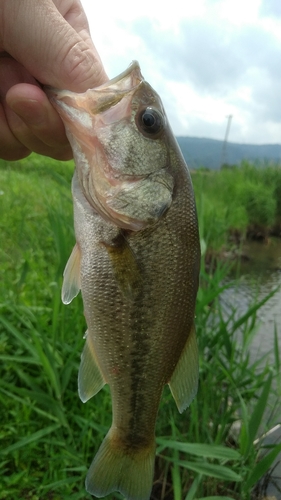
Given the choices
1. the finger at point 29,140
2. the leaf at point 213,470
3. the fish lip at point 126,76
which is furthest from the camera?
the leaf at point 213,470

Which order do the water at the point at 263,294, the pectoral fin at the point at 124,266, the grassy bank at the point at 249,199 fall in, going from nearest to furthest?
the pectoral fin at the point at 124,266, the water at the point at 263,294, the grassy bank at the point at 249,199

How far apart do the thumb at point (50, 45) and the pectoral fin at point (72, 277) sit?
694 millimetres

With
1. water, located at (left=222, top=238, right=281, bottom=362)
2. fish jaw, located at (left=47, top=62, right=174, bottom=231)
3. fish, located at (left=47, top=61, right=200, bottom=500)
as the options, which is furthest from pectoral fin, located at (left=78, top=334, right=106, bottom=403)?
water, located at (left=222, top=238, right=281, bottom=362)

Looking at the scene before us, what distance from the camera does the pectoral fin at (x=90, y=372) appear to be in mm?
1835

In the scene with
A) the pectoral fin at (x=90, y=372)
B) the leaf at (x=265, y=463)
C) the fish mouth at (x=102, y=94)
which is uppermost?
the fish mouth at (x=102, y=94)

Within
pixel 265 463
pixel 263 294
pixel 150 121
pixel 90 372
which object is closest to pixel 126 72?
pixel 150 121

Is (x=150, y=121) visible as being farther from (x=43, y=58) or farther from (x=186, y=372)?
(x=186, y=372)

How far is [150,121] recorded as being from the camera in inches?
71.5

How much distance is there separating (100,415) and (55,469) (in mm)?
396

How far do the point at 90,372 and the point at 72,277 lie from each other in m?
0.38

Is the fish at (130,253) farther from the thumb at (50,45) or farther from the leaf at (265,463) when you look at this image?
the leaf at (265,463)

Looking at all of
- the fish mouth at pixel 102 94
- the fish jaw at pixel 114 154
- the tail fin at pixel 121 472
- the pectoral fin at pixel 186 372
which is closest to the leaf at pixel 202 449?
the tail fin at pixel 121 472

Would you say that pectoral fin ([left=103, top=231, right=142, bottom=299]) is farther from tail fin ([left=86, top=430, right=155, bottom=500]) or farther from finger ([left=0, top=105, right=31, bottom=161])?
finger ([left=0, top=105, right=31, bottom=161])

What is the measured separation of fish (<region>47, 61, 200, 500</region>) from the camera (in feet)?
5.68
